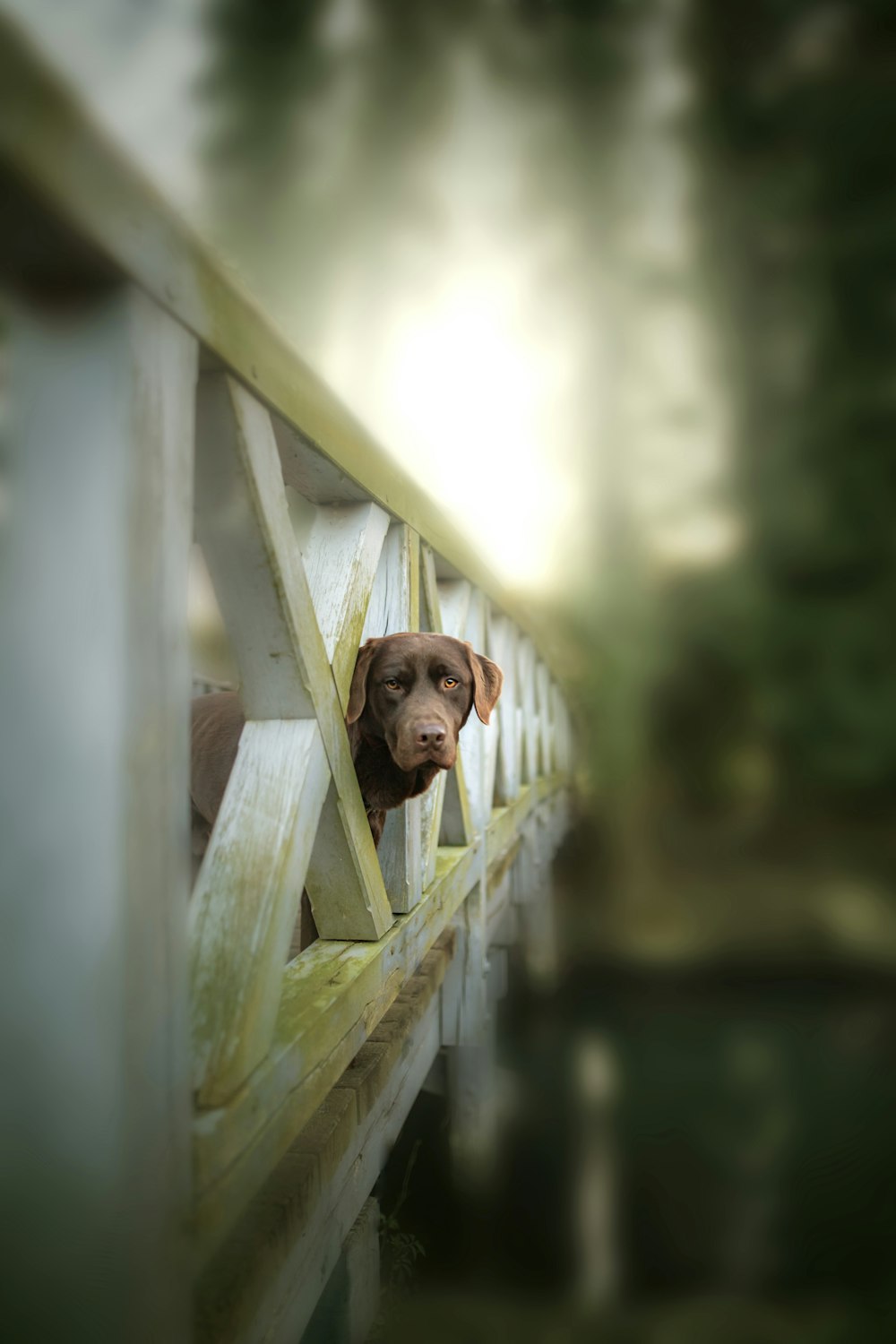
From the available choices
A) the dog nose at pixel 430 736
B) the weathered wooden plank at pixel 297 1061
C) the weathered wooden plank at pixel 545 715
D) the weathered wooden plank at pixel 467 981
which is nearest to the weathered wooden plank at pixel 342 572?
the dog nose at pixel 430 736

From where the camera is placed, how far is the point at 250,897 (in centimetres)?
117

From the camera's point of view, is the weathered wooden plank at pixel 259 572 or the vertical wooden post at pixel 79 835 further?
the weathered wooden plank at pixel 259 572

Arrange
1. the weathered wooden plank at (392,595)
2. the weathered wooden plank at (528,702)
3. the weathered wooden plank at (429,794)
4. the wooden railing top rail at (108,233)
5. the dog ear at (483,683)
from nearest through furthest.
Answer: the wooden railing top rail at (108,233) → the weathered wooden plank at (392,595) → the weathered wooden plank at (429,794) → the dog ear at (483,683) → the weathered wooden plank at (528,702)

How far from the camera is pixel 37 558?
71 centimetres

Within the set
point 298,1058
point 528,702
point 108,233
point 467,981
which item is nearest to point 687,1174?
point 467,981

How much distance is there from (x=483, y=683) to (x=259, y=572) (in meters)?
1.46

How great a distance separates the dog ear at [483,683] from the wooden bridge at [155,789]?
0.90 m

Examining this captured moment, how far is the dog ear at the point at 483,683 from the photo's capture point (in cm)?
251

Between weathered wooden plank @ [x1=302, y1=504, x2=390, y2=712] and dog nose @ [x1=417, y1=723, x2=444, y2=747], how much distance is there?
0.43 metres

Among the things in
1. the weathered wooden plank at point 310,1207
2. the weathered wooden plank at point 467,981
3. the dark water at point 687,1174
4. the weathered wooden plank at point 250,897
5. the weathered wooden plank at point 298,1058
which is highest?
the weathered wooden plank at point 250,897

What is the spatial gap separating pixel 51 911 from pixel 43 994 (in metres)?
0.08

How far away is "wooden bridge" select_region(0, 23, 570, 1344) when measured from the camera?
2.27 ft

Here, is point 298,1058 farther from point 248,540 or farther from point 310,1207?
point 248,540

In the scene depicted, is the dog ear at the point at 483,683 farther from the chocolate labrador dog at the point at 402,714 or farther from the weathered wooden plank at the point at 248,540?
the weathered wooden plank at the point at 248,540
